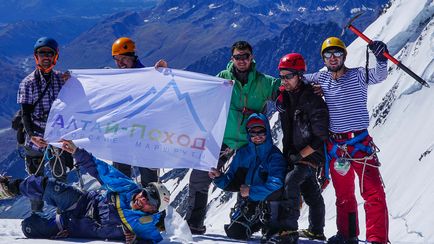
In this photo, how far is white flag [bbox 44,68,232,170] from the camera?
1373 cm

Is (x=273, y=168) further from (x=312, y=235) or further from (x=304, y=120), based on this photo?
(x=312, y=235)

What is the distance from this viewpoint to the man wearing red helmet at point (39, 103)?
45.0 ft

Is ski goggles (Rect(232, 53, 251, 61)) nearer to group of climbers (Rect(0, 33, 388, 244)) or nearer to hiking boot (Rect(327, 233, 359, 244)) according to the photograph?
group of climbers (Rect(0, 33, 388, 244))

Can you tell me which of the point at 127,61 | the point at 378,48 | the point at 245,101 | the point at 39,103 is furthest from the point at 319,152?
the point at 39,103

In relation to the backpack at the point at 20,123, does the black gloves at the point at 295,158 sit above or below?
below

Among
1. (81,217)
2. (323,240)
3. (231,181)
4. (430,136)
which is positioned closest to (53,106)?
(81,217)

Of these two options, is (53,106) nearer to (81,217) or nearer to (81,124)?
(81,124)

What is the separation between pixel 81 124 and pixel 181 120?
2497mm

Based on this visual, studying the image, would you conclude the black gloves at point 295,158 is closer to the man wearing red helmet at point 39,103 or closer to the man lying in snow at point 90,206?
the man lying in snow at point 90,206

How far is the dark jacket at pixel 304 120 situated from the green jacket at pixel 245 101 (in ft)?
2.18

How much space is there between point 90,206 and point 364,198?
6.07 meters

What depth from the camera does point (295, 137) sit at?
505 inches

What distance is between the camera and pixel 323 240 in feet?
44.8

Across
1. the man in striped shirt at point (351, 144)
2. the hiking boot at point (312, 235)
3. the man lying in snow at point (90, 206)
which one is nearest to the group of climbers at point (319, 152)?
the man in striped shirt at point (351, 144)
